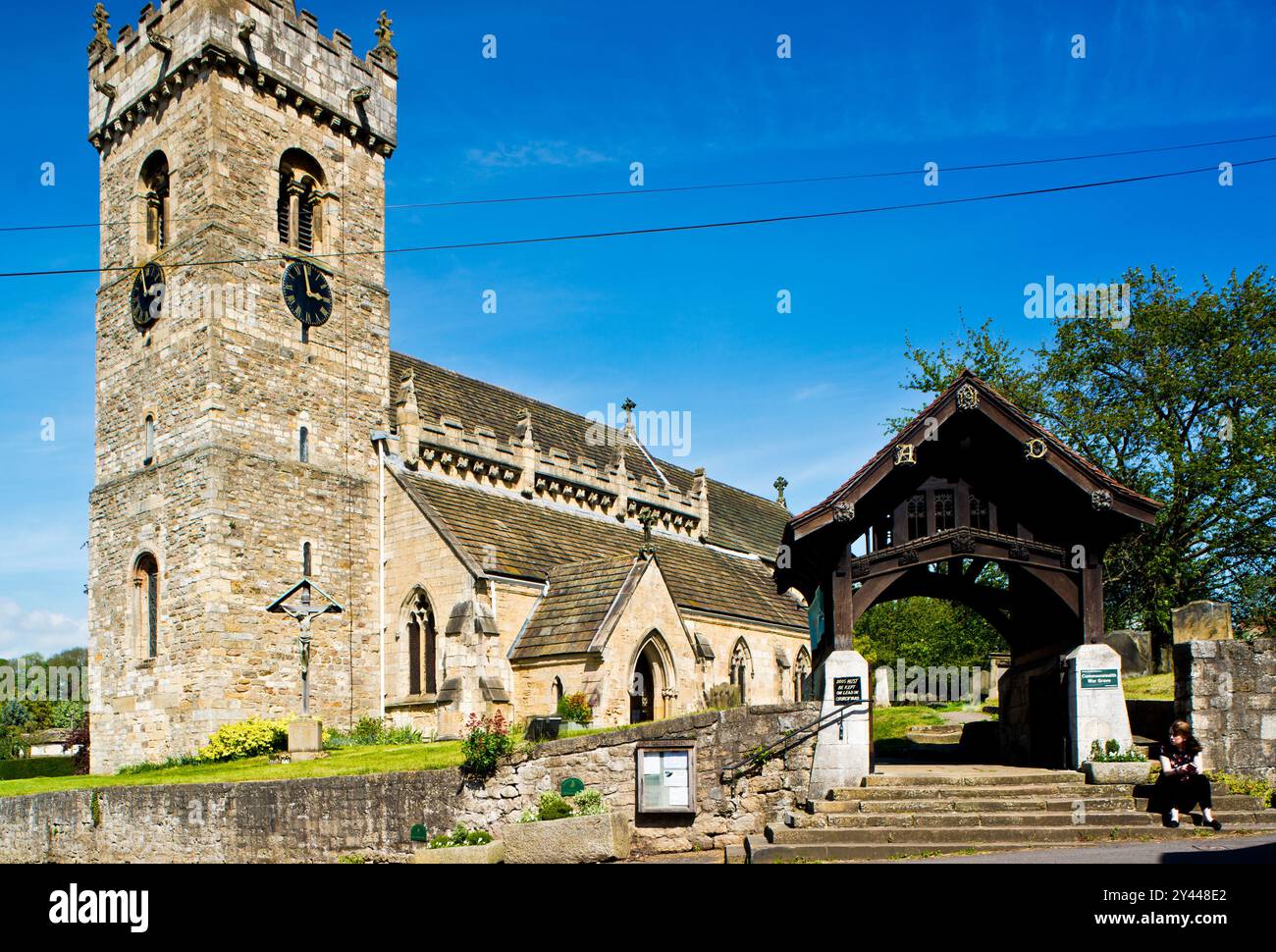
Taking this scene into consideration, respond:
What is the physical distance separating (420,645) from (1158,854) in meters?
19.6

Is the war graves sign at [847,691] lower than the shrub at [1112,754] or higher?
higher

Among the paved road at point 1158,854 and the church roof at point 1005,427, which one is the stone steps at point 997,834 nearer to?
the paved road at point 1158,854

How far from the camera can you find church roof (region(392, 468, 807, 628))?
28.2 m

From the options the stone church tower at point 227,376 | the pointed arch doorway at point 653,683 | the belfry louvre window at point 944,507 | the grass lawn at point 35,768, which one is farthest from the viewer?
the grass lawn at point 35,768

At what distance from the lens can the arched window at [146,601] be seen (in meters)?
27.0

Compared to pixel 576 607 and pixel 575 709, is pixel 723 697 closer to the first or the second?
pixel 575 709

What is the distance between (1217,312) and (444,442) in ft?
67.5

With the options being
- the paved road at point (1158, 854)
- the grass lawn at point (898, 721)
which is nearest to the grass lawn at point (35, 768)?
the grass lawn at point (898, 721)

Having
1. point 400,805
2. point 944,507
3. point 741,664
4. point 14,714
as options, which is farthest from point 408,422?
point 14,714

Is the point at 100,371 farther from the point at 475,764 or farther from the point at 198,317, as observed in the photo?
the point at 475,764

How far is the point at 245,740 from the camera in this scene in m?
24.6

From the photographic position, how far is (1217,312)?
29.7 metres

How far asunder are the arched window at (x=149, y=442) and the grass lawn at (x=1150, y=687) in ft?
74.4

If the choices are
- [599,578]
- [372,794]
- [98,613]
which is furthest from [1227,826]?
[98,613]
